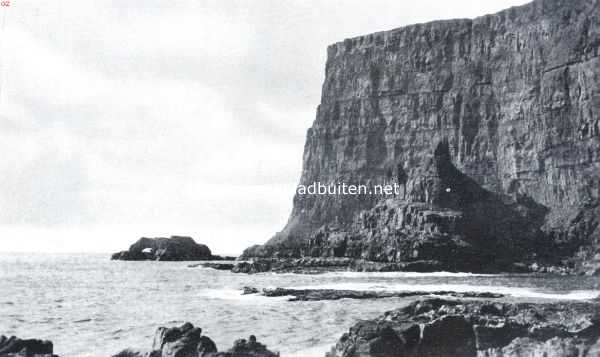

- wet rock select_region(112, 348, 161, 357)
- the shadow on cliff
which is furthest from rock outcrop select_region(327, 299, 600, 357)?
the shadow on cliff

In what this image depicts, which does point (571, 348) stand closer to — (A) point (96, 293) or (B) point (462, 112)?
(A) point (96, 293)

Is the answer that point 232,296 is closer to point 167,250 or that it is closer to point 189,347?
point 189,347

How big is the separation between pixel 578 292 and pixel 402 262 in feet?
136

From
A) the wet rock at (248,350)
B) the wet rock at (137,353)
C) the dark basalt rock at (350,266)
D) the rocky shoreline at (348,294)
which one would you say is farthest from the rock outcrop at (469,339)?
the dark basalt rock at (350,266)

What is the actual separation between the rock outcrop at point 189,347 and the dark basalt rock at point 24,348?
9.68 ft

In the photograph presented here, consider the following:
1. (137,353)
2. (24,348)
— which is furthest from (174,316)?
(137,353)

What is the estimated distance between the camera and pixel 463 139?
159 metres

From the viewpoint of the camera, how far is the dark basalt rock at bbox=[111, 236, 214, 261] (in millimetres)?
165500

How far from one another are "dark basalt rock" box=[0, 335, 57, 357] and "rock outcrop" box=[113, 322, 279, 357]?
116 inches

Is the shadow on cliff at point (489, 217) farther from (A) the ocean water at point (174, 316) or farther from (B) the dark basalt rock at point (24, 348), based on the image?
(B) the dark basalt rock at point (24, 348)

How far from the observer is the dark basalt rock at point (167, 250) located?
16550cm

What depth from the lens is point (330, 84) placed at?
188 meters

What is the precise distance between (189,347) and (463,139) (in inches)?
5744

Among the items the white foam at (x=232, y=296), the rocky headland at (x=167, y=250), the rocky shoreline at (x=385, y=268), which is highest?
the rocky headland at (x=167, y=250)
